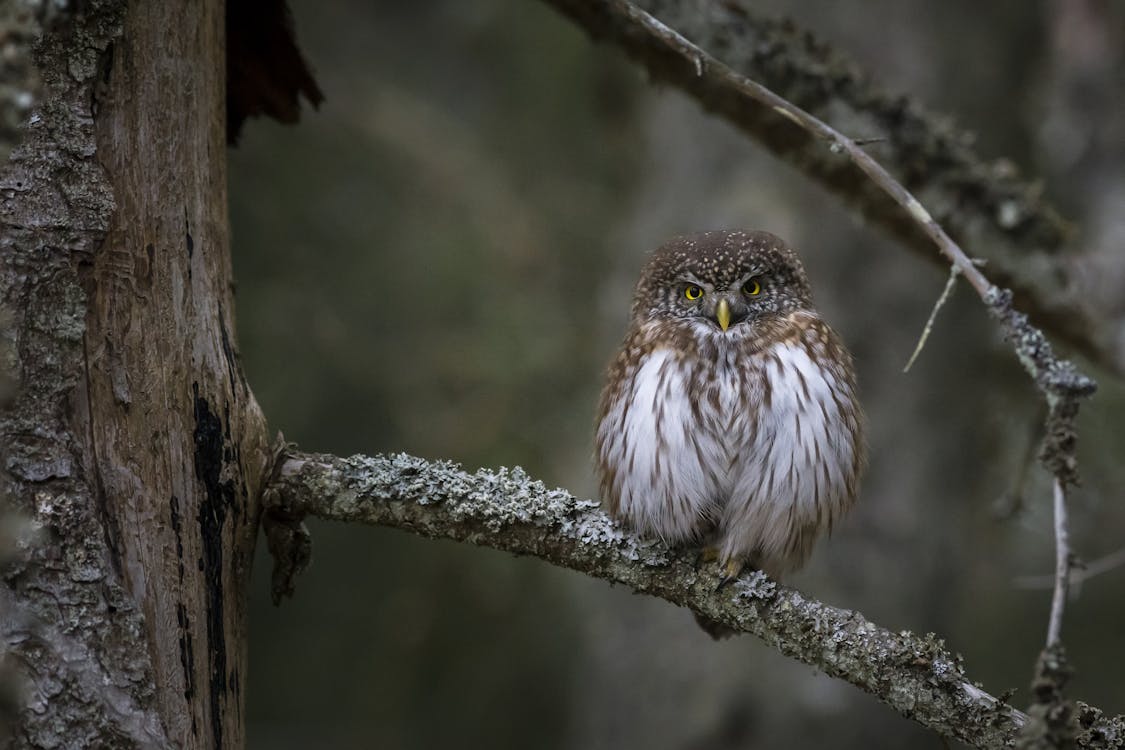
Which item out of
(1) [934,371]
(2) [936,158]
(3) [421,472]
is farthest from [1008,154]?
(3) [421,472]

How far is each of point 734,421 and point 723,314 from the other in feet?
1.10

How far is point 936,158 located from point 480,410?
225 cm

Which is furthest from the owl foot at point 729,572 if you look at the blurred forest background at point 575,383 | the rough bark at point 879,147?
the blurred forest background at point 575,383

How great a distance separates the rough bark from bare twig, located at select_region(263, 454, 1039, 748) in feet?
4.94

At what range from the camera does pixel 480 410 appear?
16.7 ft

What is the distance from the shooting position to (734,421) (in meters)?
2.79

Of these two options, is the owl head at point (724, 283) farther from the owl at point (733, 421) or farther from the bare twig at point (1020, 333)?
the bare twig at point (1020, 333)

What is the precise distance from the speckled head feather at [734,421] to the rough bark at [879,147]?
61cm

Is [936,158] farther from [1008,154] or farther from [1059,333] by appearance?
[1008,154]

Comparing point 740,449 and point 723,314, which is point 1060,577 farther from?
point 723,314

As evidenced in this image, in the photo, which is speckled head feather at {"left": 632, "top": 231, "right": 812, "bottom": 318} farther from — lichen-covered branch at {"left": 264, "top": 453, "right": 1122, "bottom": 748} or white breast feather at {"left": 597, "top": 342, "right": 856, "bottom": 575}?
lichen-covered branch at {"left": 264, "top": 453, "right": 1122, "bottom": 748}

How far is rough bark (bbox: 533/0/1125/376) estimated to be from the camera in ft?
11.2

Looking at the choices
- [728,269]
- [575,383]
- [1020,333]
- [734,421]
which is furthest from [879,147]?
[575,383]

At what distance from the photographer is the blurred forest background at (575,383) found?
4.87 m
